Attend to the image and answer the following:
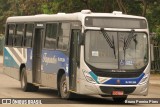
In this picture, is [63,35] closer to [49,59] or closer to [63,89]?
[49,59]

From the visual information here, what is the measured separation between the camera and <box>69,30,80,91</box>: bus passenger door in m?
17.9

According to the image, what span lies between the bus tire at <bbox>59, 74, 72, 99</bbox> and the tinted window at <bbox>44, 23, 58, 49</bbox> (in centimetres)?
149

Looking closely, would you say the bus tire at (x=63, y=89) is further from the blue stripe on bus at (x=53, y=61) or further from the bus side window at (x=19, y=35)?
the bus side window at (x=19, y=35)

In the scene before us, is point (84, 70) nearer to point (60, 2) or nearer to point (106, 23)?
point (106, 23)

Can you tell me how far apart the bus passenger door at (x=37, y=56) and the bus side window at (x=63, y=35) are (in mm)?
2094

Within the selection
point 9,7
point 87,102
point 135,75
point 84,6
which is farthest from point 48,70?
point 9,7

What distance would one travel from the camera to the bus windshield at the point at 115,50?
1750 centimetres

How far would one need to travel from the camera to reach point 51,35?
803 inches

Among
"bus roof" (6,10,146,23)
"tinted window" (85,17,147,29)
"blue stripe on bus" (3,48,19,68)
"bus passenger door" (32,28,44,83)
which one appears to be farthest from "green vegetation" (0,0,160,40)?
"tinted window" (85,17,147,29)

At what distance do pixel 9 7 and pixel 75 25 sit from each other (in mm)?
63223

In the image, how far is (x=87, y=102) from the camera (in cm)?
1839

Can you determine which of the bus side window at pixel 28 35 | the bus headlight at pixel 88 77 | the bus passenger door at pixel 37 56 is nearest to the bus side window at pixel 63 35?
the bus headlight at pixel 88 77

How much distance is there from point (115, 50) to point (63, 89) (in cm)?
243

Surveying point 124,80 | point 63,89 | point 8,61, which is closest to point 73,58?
point 63,89
